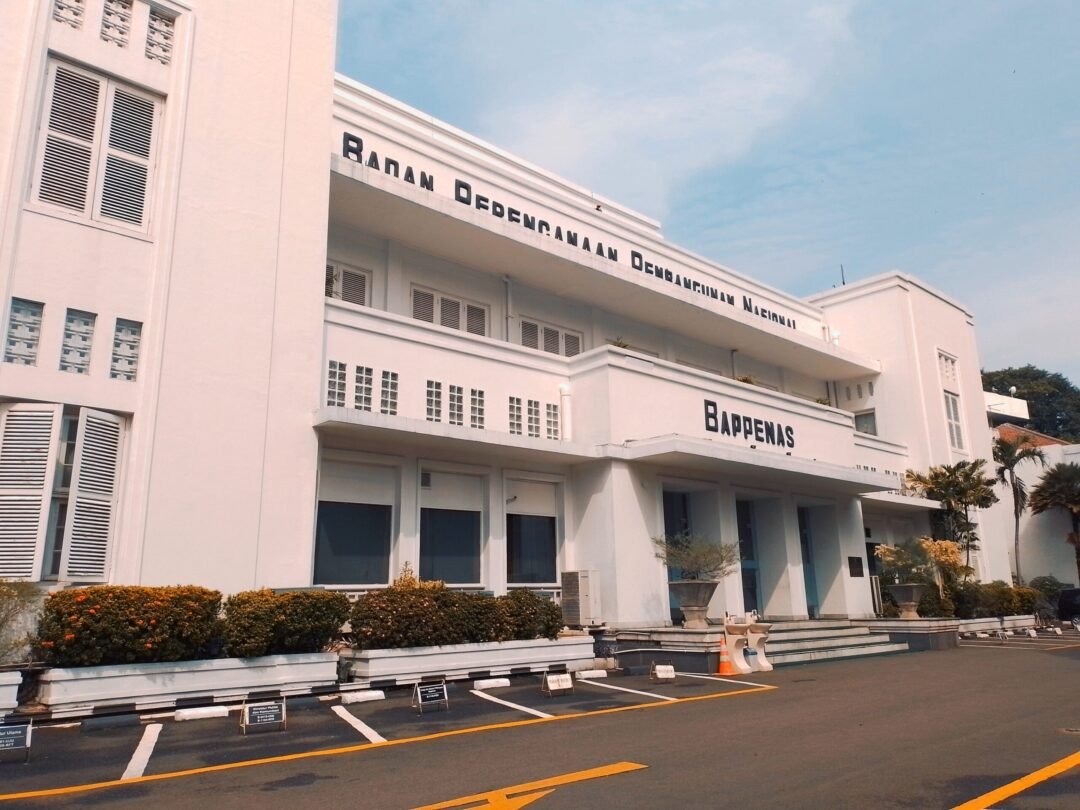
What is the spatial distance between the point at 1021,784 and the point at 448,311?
48.4 feet

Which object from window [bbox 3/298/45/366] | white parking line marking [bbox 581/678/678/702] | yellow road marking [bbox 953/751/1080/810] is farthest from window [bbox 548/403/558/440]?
yellow road marking [bbox 953/751/1080/810]

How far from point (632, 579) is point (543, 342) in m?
6.57

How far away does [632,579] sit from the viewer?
17.0 m

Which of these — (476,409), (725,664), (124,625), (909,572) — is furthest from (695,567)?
(124,625)

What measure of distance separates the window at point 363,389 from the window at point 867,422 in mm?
21403

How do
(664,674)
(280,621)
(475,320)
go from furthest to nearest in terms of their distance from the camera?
(475,320) < (664,674) < (280,621)

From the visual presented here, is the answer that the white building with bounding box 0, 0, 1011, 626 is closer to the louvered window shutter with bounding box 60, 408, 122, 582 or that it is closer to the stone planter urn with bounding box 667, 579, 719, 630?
the louvered window shutter with bounding box 60, 408, 122, 582

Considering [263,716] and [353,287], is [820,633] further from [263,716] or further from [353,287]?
[263,716]

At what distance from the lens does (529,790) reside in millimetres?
6309

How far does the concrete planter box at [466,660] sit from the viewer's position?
11.7 metres

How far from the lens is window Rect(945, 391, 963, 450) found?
101 feet

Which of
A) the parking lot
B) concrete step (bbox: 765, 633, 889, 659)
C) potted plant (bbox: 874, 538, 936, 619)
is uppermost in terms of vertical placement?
potted plant (bbox: 874, 538, 936, 619)

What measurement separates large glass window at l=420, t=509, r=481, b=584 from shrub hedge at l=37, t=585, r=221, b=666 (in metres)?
5.55

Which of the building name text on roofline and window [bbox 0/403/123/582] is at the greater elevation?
the building name text on roofline
